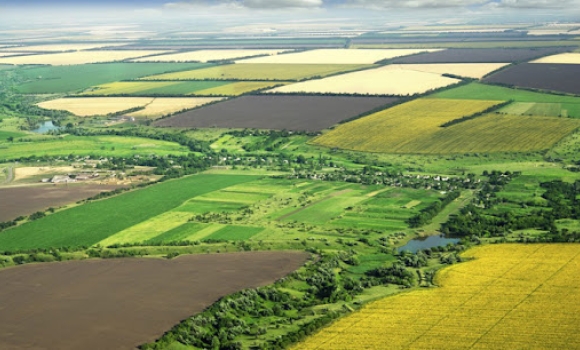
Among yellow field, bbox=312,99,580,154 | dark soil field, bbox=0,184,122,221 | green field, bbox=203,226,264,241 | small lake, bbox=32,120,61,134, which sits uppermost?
yellow field, bbox=312,99,580,154

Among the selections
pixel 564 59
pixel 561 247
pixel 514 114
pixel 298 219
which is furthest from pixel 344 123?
pixel 564 59

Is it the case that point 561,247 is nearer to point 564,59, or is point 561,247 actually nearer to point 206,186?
point 206,186

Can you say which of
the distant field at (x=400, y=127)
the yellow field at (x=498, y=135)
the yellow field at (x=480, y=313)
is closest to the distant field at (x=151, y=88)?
the distant field at (x=400, y=127)

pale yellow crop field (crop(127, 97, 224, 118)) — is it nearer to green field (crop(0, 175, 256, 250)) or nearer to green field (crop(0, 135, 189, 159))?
green field (crop(0, 135, 189, 159))

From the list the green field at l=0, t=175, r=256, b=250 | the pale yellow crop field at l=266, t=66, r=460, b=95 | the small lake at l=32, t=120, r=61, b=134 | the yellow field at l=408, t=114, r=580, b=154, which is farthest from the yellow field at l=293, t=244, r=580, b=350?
the pale yellow crop field at l=266, t=66, r=460, b=95

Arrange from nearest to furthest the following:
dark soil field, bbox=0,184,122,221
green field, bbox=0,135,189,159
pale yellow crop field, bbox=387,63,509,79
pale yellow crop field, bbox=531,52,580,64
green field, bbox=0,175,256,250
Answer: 1. green field, bbox=0,175,256,250
2. dark soil field, bbox=0,184,122,221
3. green field, bbox=0,135,189,159
4. pale yellow crop field, bbox=387,63,509,79
5. pale yellow crop field, bbox=531,52,580,64

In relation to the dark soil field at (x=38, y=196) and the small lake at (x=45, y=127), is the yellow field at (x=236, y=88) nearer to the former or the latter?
the small lake at (x=45, y=127)

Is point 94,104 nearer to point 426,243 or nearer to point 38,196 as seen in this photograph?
point 38,196
